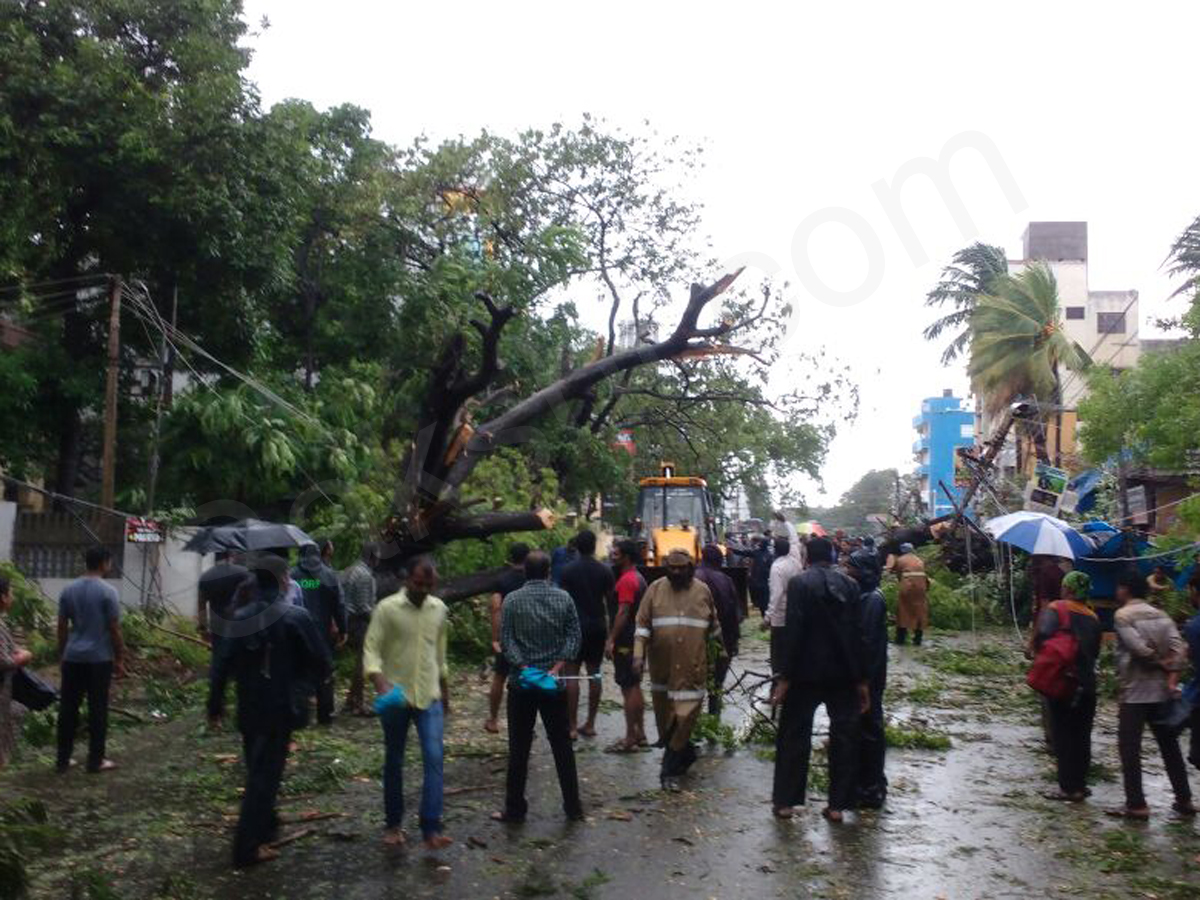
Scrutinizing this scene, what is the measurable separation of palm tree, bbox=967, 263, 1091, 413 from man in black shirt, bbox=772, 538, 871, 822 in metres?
27.7

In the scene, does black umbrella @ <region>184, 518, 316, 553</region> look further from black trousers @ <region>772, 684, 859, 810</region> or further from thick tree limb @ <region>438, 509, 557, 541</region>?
black trousers @ <region>772, 684, 859, 810</region>

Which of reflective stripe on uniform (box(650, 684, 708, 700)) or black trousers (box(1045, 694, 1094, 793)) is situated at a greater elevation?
reflective stripe on uniform (box(650, 684, 708, 700))

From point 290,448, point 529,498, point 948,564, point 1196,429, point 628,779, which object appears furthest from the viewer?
point 948,564

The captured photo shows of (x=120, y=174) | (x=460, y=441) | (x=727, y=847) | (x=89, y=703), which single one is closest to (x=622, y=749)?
(x=727, y=847)

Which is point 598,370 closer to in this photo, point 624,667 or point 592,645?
point 592,645

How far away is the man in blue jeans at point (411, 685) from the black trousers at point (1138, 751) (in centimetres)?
452

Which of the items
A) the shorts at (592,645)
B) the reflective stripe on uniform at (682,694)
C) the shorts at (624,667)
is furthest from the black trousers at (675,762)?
the shorts at (592,645)

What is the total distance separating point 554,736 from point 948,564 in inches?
875

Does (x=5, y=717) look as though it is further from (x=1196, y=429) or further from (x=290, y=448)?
(x=1196, y=429)

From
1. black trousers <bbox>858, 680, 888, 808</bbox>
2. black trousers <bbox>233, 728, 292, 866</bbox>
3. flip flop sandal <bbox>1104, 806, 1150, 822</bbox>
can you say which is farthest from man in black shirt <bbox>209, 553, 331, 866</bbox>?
flip flop sandal <bbox>1104, 806, 1150, 822</bbox>

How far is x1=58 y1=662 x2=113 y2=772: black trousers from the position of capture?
9234mm

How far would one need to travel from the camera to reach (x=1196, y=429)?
65.8ft

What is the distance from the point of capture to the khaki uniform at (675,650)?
9023 millimetres

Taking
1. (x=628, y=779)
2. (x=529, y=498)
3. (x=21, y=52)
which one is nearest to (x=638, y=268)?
(x=529, y=498)
